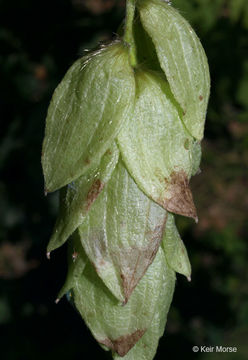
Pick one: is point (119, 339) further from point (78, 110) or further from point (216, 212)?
point (216, 212)

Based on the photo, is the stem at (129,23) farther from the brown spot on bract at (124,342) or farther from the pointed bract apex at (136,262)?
the brown spot on bract at (124,342)

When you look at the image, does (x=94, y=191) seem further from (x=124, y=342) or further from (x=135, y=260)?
→ (x=124, y=342)

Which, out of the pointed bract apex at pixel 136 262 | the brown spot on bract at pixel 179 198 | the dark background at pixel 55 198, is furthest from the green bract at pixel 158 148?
the dark background at pixel 55 198

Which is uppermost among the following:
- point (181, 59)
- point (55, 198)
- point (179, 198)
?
point (181, 59)

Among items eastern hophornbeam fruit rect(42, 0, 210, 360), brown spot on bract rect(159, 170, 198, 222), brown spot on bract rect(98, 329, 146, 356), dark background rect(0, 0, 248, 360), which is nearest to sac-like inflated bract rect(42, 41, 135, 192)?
eastern hophornbeam fruit rect(42, 0, 210, 360)

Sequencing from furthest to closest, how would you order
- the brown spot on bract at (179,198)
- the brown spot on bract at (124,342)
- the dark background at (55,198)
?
the dark background at (55,198)
the brown spot on bract at (124,342)
the brown spot on bract at (179,198)

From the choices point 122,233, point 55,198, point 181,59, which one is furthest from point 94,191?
point 55,198
